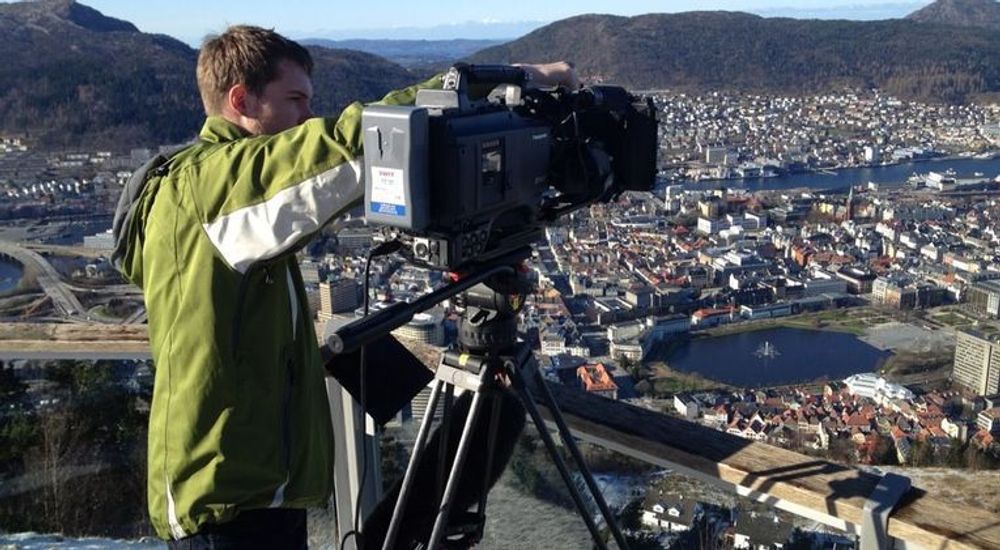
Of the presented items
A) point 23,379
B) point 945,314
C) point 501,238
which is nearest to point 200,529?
point 501,238

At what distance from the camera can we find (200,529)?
1140 mm

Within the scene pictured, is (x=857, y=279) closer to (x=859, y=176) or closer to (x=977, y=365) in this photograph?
(x=977, y=365)

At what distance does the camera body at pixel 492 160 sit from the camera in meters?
1.02

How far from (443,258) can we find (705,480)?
0.63 metres

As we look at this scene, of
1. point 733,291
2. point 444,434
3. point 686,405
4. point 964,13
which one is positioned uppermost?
point 964,13

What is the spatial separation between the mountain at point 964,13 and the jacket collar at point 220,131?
66345 mm

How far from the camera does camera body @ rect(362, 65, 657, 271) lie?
1018 mm

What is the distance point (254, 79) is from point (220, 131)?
0.08 meters

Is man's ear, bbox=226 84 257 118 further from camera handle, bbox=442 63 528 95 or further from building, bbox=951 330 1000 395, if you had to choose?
Answer: building, bbox=951 330 1000 395

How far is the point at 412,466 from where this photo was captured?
138 centimetres

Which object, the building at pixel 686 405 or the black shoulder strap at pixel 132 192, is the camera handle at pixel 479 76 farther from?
the building at pixel 686 405

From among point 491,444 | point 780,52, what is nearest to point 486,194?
point 491,444

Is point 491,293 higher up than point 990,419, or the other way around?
point 491,293

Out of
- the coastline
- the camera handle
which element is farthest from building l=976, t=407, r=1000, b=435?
the coastline
